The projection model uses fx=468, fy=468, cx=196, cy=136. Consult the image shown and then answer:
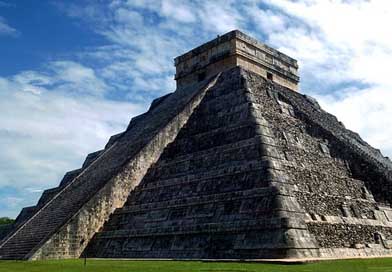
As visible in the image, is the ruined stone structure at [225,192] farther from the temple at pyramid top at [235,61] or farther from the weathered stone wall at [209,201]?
the temple at pyramid top at [235,61]

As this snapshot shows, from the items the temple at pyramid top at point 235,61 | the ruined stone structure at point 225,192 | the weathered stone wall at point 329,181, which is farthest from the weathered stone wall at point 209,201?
the temple at pyramid top at point 235,61

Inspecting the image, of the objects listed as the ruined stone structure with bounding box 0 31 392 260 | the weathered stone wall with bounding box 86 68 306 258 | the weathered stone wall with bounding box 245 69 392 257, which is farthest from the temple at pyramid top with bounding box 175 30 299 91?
the weathered stone wall with bounding box 86 68 306 258

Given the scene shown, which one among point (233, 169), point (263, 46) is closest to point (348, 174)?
point (233, 169)

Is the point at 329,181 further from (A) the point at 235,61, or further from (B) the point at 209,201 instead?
(A) the point at 235,61

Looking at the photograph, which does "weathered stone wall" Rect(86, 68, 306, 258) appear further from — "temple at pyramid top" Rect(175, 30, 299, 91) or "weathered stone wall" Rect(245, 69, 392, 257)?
"temple at pyramid top" Rect(175, 30, 299, 91)

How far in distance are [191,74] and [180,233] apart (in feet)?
40.0

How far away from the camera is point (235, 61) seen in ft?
68.8

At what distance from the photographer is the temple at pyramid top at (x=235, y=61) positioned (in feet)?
69.7

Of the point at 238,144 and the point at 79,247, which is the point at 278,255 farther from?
the point at 79,247

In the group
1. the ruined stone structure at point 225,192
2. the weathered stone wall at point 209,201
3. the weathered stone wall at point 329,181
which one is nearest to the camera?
the weathered stone wall at point 209,201

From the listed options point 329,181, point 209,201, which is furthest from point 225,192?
point 329,181

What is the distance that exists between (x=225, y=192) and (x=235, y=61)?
384 inches

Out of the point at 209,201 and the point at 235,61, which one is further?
the point at 235,61

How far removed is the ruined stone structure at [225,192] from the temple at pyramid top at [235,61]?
1.41 metres
